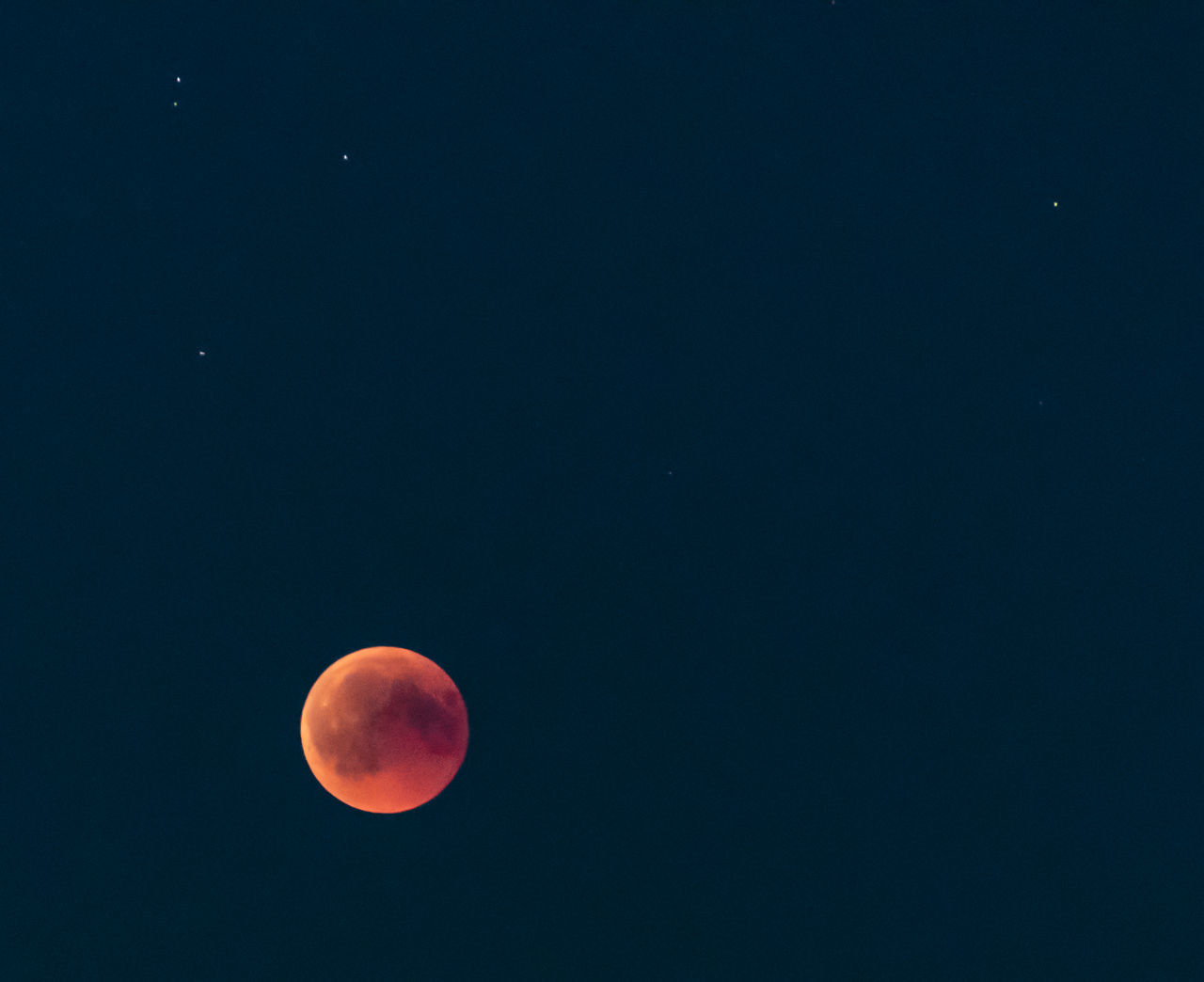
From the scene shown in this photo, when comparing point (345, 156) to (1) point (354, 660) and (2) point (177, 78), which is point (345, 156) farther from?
(1) point (354, 660)

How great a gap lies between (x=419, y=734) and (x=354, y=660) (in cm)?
66

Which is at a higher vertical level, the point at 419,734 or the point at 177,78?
the point at 177,78

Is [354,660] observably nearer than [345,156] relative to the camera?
Yes

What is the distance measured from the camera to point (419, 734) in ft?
15.7

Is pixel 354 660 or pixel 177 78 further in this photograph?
pixel 177 78

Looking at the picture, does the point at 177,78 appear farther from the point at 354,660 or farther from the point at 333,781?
the point at 333,781

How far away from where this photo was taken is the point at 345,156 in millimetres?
5660

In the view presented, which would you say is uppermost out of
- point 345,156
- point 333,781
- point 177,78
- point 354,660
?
point 177,78

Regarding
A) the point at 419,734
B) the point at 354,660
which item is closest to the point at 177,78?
the point at 354,660

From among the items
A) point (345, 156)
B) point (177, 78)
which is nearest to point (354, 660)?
point (345, 156)

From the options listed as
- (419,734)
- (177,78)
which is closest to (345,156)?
(177,78)

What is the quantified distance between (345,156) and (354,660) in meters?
3.35

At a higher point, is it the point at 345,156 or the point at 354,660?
the point at 345,156

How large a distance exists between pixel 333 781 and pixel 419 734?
0.56 metres
